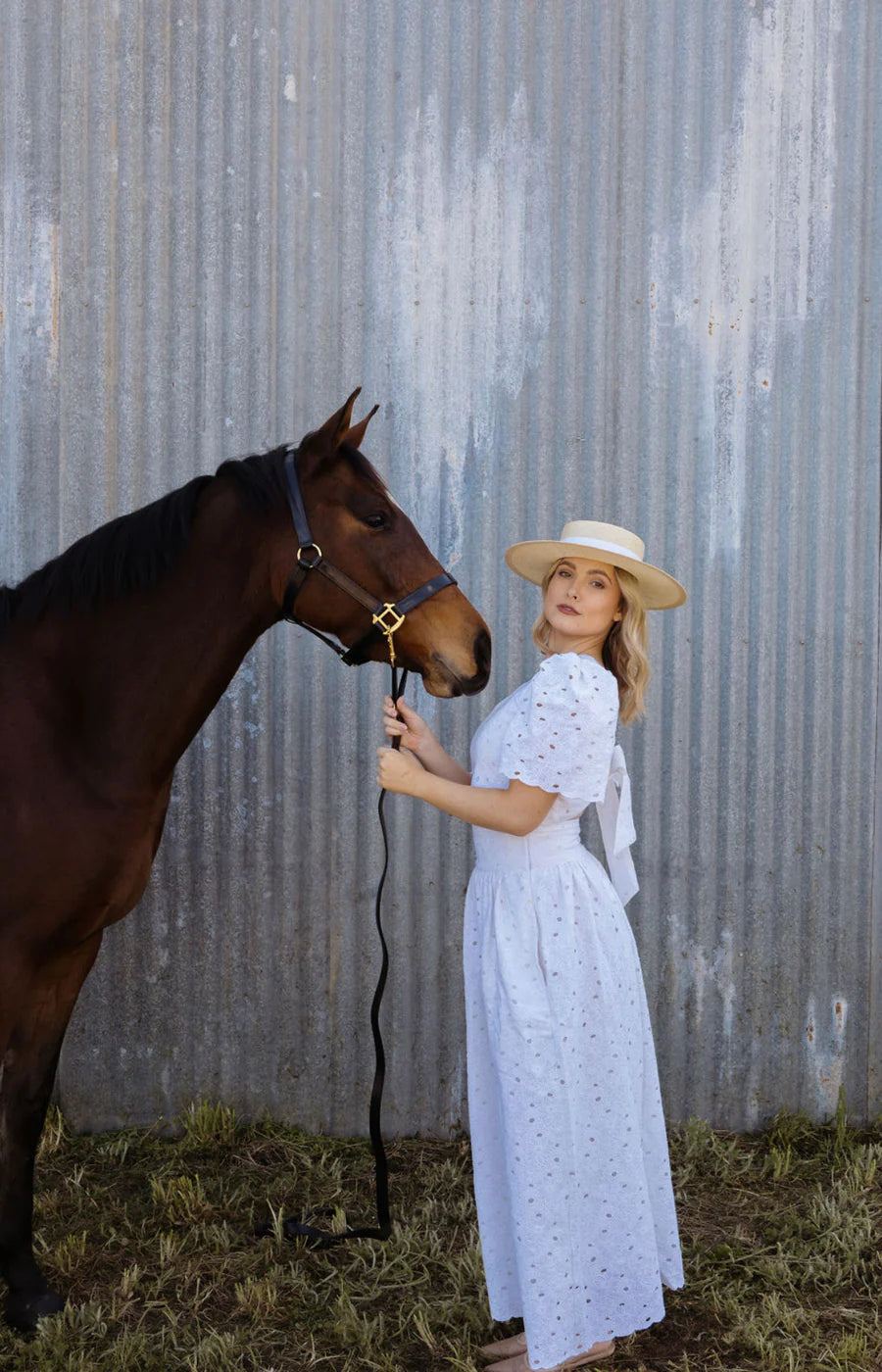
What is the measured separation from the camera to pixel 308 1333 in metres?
2.47

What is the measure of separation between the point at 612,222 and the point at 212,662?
218cm

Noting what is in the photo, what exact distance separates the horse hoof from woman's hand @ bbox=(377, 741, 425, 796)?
1561 millimetres

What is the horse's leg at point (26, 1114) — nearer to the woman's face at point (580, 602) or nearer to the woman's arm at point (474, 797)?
the woman's arm at point (474, 797)

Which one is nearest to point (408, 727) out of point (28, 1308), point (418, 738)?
point (418, 738)

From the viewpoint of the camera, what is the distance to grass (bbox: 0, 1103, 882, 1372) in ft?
7.84

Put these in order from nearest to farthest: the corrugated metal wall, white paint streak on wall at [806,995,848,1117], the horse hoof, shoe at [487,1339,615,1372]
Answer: shoe at [487,1339,615,1372] → the horse hoof → the corrugated metal wall → white paint streak on wall at [806,995,848,1117]

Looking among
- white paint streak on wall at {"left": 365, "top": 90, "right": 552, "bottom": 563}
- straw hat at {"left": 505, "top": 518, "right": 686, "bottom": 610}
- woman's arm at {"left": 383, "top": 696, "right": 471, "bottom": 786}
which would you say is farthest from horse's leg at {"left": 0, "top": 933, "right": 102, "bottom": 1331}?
white paint streak on wall at {"left": 365, "top": 90, "right": 552, "bottom": 563}

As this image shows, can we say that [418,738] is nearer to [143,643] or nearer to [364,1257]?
[143,643]

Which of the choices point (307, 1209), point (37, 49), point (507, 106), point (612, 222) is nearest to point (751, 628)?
point (612, 222)

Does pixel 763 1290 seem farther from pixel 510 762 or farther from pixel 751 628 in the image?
pixel 751 628

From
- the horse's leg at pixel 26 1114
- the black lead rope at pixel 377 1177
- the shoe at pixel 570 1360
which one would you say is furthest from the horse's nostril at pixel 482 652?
the shoe at pixel 570 1360

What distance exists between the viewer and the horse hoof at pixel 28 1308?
97.4 inches

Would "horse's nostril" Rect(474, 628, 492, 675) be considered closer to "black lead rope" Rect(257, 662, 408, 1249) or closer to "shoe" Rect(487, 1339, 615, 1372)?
"black lead rope" Rect(257, 662, 408, 1249)

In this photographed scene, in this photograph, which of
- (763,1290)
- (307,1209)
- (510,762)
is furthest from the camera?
(307,1209)
